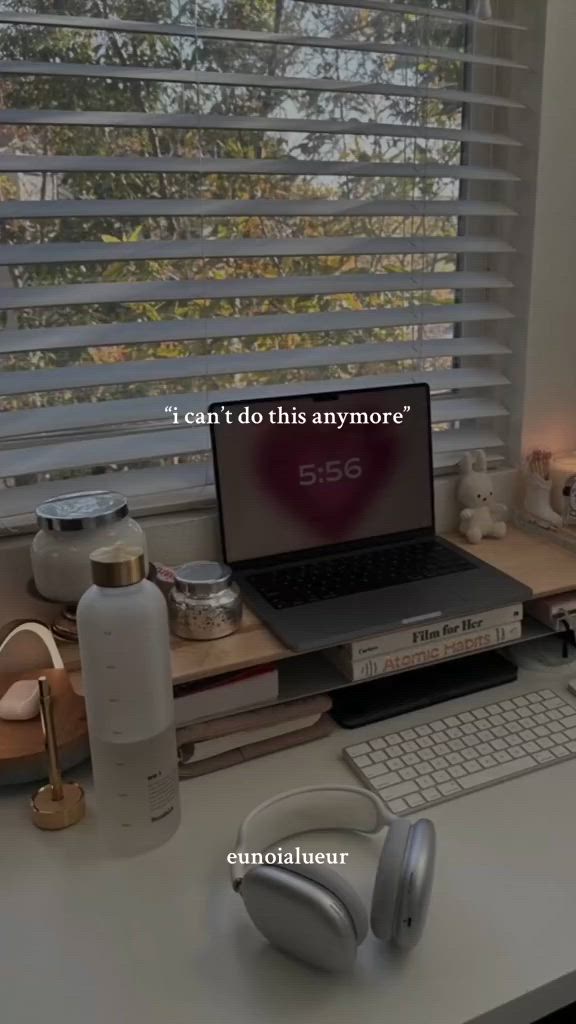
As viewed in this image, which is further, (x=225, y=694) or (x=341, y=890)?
(x=225, y=694)

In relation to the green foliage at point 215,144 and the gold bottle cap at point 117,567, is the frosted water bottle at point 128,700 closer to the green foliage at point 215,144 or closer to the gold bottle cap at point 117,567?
the gold bottle cap at point 117,567

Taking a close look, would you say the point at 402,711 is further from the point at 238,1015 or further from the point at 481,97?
the point at 481,97

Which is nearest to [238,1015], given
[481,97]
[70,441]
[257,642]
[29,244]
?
[257,642]

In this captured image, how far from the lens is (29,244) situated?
103cm

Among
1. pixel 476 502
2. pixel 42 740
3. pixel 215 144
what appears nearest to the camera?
pixel 42 740

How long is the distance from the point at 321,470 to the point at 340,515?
0.07 m

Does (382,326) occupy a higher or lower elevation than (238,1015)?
higher

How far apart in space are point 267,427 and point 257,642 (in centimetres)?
30

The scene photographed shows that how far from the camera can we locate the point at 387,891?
637mm

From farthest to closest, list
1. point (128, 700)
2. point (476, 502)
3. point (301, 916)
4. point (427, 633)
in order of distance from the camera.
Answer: point (476, 502) → point (427, 633) → point (128, 700) → point (301, 916)

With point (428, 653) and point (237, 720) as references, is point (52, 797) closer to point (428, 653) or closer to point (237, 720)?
point (237, 720)

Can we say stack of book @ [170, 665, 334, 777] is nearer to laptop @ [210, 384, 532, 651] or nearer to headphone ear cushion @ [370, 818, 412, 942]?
laptop @ [210, 384, 532, 651]

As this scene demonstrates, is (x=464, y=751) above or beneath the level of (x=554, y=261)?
beneath

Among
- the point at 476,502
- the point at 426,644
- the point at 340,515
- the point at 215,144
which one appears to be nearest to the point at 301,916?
the point at 426,644
